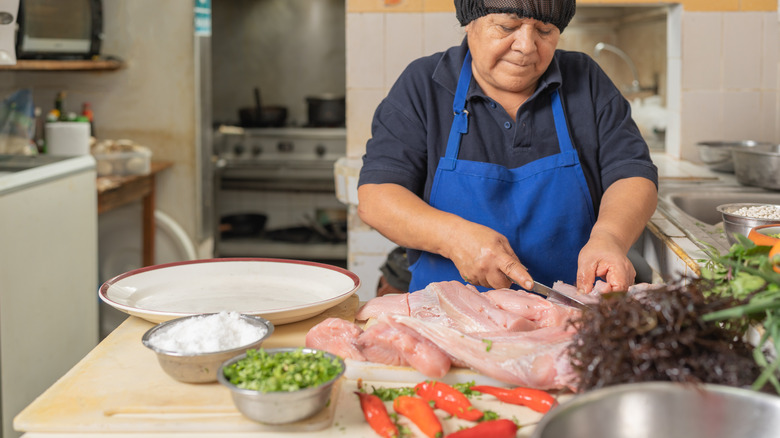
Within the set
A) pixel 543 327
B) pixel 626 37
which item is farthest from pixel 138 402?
pixel 626 37

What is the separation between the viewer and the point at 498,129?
206cm

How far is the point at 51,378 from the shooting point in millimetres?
3064

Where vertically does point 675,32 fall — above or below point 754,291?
above

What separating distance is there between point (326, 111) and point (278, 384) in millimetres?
4753

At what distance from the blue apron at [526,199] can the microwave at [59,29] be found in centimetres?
256

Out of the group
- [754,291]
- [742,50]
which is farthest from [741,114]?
[754,291]

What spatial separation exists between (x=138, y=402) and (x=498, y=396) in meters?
0.59

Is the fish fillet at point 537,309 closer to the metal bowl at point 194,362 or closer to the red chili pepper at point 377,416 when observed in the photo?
the red chili pepper at point 377,416

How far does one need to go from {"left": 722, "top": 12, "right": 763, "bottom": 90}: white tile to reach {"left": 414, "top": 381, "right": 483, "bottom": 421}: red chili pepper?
107 inches

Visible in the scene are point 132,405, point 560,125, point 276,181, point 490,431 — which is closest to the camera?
point 490,431

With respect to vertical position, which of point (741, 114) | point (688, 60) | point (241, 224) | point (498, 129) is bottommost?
point (241, 224)

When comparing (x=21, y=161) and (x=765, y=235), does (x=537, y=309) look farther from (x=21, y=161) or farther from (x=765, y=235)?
(x=21, y=161)

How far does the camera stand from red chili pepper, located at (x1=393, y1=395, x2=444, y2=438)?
113cm

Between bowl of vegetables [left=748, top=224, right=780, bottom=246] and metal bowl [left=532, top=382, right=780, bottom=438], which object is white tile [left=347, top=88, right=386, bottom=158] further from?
metal bowl [left=532, top=382, right=780, bottom=438]
